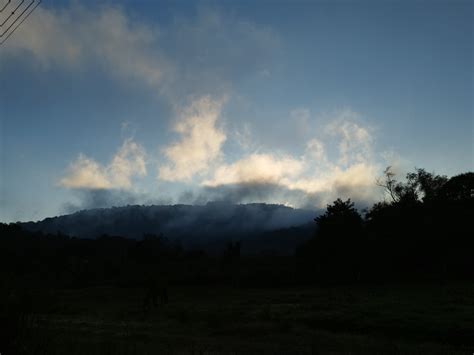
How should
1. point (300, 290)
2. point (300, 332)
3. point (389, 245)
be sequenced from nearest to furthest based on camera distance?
point (300, 332) < point (300, 290) < point (389, 245)

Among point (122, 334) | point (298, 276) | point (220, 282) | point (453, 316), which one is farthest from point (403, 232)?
point (122, 334)

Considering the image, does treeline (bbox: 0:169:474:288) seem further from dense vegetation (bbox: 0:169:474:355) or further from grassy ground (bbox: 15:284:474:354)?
grassy ground (bbox: 15:284:474:354)

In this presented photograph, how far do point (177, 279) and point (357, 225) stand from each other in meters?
39.3

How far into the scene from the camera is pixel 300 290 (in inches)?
2403

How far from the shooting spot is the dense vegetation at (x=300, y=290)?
61.1ft

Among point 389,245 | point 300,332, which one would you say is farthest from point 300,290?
point 300,332

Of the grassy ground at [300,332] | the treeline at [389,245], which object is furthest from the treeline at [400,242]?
the grassy ground at [300,332]

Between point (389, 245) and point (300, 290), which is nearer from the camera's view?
point (300, 290)

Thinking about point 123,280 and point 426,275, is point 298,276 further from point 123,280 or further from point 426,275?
point 123,280

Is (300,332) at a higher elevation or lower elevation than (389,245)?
lower

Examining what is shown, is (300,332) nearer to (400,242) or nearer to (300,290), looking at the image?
(300,290)

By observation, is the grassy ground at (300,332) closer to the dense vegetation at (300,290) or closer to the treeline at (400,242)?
the dense vegetation at (300,290)

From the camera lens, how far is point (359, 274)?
67875 mm

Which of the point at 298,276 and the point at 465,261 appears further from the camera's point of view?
the point at 298,276
